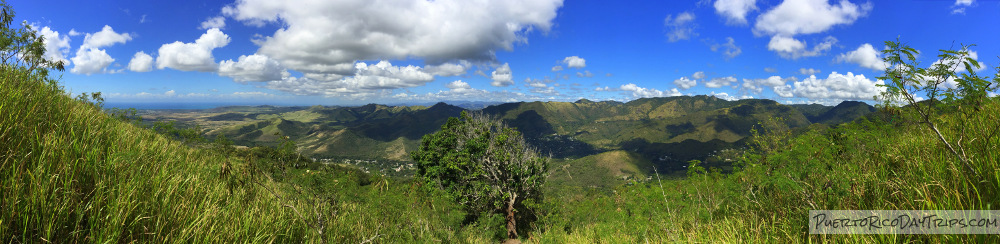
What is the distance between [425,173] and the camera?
27.5 m

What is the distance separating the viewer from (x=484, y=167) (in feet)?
79.3

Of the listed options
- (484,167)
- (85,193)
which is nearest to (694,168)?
(484,167)

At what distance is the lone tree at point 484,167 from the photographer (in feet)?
75.7

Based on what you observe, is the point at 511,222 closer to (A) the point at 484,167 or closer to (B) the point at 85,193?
(A) the point at 484,167

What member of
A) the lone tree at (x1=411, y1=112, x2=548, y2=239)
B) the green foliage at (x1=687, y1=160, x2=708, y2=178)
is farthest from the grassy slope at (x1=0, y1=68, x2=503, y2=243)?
the lone tree at (x1=411, y1=112, x2=548, y2=239)

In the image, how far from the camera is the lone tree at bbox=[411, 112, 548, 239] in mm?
23078

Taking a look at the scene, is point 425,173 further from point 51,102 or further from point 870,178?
point 870,178

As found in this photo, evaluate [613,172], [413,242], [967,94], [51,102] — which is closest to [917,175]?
[967,94]

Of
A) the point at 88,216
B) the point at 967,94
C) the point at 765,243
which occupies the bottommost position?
the point at 765,243

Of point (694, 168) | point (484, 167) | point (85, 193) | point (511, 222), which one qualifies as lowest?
point (511, 222)

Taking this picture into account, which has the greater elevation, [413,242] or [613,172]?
[413,242]

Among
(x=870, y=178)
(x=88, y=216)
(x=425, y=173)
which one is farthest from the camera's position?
(x=425, y=173)

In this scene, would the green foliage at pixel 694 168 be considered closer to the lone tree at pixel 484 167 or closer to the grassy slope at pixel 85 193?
the lone tree at pixel 484 167

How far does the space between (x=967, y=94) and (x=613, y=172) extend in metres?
201
